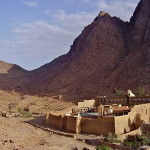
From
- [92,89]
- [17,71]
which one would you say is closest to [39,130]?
[92,89]

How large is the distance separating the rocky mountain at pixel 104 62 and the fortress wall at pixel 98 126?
24.8m

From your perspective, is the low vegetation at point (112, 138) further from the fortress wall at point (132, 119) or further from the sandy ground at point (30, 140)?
the sandy ground at point (30, 140)

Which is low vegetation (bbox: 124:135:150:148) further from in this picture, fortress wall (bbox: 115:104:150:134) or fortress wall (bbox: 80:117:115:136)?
fortress wall (bbox: 80:117:115:136)

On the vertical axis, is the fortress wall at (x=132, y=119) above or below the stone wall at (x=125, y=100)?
below

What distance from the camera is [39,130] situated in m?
34.9

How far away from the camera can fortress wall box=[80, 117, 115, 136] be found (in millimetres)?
30422

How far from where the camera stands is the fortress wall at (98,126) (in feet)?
99.8

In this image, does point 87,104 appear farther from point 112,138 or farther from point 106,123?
point 112,138

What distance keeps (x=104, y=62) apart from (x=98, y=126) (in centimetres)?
3835

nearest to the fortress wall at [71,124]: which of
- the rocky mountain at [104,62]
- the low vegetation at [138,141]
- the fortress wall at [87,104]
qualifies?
the low vegetation at [138,141]

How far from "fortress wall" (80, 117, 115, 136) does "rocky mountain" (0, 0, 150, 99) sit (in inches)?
977

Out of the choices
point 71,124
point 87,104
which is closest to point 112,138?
point 71,124

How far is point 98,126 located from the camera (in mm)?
31156

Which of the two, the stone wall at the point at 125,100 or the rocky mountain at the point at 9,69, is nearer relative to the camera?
the stone wall at the point at 125,100
